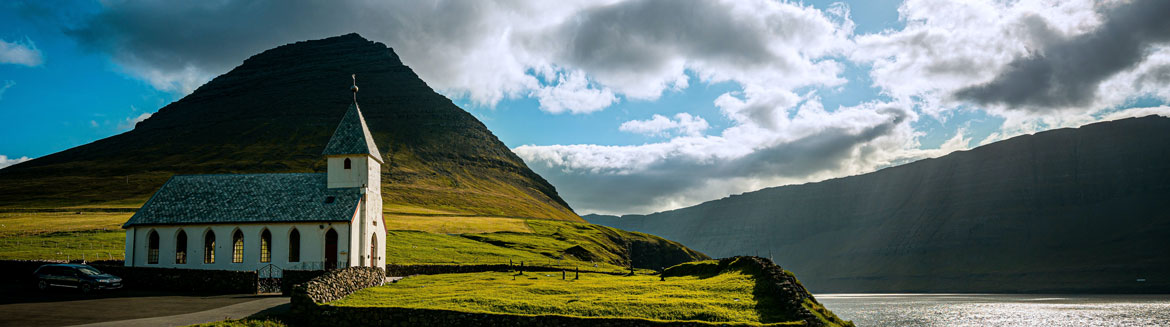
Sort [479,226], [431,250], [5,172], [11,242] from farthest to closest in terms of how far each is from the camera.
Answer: [5,172] < [479,226] < [431,250] < [11,242]

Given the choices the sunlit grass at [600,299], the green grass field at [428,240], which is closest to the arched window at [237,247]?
the sunlit grass at [600,299]

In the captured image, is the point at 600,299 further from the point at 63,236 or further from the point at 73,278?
the point at 63,236

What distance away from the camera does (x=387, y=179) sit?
7441 inches

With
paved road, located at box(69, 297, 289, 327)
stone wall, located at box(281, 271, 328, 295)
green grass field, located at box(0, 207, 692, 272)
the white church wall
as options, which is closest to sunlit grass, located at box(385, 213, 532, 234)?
green grass field, located at box(0, 207, 692, 272)

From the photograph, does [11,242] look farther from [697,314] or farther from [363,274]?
[697,314]

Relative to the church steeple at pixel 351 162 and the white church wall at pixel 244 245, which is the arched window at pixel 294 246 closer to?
the white church wall at pixel 244 245

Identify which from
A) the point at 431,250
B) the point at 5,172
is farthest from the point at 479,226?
the point at 5,172

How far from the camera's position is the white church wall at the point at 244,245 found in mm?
56469

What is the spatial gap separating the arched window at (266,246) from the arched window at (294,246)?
151cm

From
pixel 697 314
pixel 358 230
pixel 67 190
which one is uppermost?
pixel 67 190

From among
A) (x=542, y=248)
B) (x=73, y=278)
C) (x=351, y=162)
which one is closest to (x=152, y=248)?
(x=73, y=278)

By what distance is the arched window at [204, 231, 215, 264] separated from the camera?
5772cm

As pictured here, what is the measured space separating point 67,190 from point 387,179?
68.5 metres

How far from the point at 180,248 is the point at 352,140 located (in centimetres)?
1601
